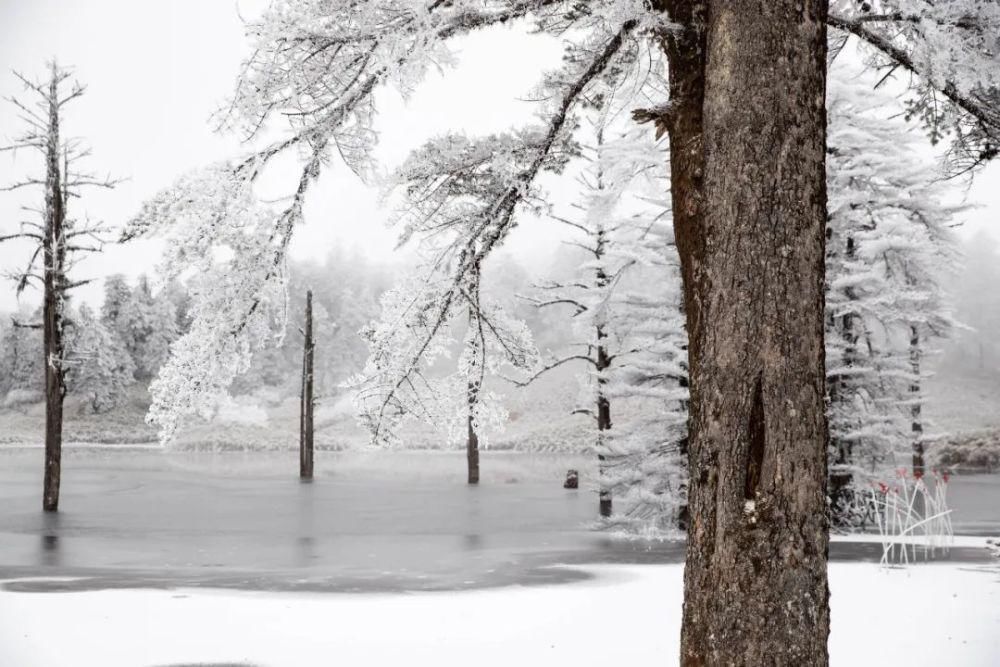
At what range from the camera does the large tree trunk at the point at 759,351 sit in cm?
311

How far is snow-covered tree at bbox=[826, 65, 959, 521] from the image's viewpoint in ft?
46.1

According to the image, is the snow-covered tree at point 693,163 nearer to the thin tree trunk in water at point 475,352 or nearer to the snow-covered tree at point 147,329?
the thin tree trunk in water at point 475,352

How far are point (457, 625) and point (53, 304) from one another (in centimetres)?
1567

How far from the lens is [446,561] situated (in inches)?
445

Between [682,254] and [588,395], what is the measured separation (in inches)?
495

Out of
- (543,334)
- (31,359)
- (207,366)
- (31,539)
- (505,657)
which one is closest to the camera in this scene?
(207,366)

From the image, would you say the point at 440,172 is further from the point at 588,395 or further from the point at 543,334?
the point at 543,334

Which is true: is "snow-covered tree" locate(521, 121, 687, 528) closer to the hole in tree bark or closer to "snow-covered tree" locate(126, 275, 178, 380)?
the hole in tree bark

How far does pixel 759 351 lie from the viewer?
316 cm

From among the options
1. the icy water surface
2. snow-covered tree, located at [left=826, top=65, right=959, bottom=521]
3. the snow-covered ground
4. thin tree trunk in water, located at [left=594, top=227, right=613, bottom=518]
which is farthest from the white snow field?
thin tree trunk in water, located at [left=594, top=227, right=613, bottom=518]

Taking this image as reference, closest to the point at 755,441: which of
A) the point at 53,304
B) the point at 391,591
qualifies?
the point at 391,591

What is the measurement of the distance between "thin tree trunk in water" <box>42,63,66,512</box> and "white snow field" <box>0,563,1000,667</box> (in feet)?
36.5

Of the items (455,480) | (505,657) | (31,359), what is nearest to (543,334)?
(31,359)

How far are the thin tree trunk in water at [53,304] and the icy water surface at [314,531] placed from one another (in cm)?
113
